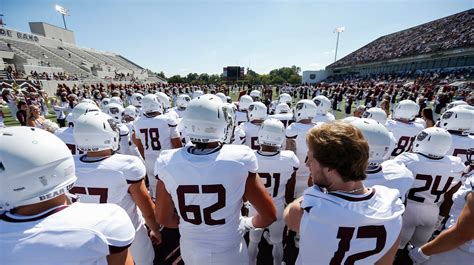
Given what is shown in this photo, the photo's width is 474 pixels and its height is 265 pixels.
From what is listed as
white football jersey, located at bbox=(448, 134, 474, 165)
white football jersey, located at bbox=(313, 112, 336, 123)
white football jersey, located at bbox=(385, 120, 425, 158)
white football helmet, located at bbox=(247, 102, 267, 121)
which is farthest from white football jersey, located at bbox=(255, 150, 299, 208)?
white football jersey, located at bbox=(313, 112, 336, 123)

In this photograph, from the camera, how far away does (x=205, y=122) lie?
2.22 metres

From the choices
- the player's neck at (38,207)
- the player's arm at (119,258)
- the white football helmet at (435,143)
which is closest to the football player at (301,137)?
the white football helmet at (435,143)

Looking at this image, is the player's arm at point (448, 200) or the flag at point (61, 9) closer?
the player's arm at point (448, 200)

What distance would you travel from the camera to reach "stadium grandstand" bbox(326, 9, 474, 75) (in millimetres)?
38688

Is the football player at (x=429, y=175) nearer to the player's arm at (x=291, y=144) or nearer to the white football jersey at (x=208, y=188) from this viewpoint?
the player's arm at (x=291, y=144)

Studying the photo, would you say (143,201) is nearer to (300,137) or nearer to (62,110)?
Result: (300,137)

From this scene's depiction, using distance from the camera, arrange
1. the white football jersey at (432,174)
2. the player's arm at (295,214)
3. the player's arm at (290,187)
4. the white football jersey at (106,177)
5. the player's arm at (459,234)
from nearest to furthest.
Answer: the player's arm at (295,214), the player's arm at (459,234), the white football jersey at (106,177), the white football jersey at (432,174), the player's arm at (290,187)

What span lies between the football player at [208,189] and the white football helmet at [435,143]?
7.86ft

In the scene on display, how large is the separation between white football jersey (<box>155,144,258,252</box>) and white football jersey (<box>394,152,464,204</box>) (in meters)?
2.40

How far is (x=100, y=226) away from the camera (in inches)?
52.5

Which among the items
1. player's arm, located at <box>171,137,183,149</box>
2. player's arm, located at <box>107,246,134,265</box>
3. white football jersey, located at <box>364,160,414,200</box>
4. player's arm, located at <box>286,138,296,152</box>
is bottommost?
player's arm, located at <box>286,138,296,152</box>

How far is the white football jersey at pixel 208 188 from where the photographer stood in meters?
2.05

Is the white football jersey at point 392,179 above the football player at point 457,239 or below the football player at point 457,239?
above

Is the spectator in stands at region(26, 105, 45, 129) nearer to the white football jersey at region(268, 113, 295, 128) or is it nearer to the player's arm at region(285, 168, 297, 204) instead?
the player's arm at region(285, 168, 297, 204)
